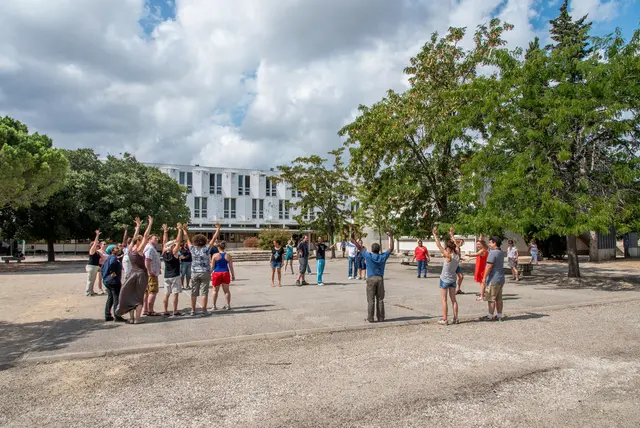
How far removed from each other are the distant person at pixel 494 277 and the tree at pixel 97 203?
31.6m

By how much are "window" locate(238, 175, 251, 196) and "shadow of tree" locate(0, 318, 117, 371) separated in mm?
62942

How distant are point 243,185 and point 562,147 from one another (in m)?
60.4

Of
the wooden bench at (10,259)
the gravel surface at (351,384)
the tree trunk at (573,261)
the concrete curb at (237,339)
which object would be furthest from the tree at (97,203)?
the tree trunk at (573,261)

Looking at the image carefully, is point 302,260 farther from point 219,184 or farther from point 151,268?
point 219,184

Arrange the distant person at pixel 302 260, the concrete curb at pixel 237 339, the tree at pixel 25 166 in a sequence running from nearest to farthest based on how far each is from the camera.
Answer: the concrete curb at pixel 237 339
the distant person at pixel 302 260
the tree at pixel 25 166

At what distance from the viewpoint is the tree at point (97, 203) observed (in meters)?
34.9

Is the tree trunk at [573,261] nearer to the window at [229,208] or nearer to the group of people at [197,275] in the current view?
the group of people at [197,275]

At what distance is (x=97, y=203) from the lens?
38.2 m

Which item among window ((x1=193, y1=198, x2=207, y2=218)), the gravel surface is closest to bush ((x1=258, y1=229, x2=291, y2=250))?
window ((x1=193, y1=198, x2=207, y2=218))

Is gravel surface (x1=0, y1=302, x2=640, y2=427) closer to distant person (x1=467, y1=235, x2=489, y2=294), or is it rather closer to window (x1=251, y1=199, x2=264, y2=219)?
distant person (x1=467, y1=235, x2=489, y2=294)

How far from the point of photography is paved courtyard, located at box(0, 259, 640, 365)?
7734mm

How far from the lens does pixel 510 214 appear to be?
50.7ft

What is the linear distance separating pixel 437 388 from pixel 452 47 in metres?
19.7

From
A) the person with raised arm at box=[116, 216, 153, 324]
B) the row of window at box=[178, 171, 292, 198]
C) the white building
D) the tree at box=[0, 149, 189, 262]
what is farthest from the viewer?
the white building
